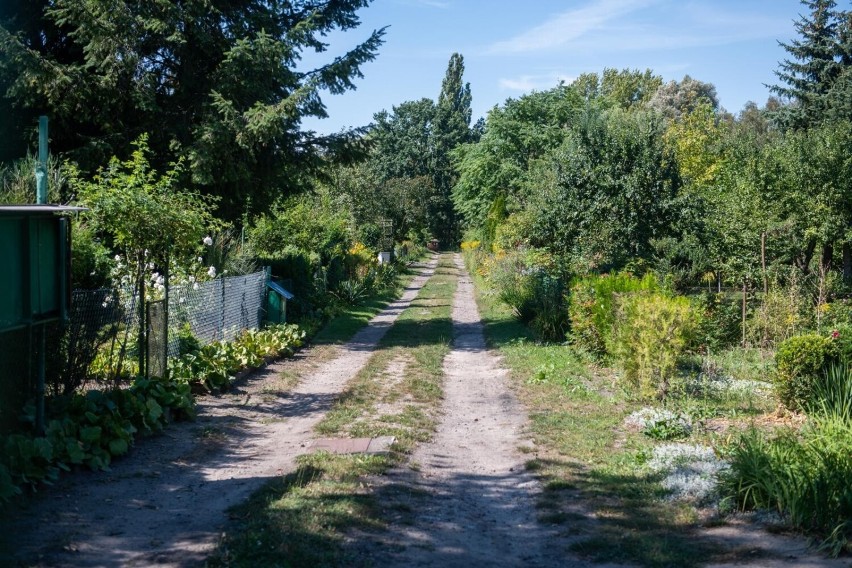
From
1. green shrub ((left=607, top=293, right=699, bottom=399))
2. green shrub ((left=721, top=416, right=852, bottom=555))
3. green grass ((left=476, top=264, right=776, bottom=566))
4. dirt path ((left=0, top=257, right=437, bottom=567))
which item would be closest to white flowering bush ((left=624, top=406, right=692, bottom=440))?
green grass ((left=476, top=264, right=776, bottom=566))

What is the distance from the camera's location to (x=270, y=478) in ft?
24.7

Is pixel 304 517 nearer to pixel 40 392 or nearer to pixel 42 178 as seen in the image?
pixel 40 392

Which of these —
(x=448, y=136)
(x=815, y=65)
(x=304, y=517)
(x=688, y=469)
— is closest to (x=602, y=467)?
(x=688, y=469)

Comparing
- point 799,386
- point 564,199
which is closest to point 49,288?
point 799,386

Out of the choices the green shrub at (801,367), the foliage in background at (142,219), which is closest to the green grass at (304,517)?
the foliage in background at (142,219)

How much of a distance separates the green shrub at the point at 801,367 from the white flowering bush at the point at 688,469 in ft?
7.53

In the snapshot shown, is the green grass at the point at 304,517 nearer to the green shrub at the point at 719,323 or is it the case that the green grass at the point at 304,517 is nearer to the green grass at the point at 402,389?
the green grass at the point at 402,389

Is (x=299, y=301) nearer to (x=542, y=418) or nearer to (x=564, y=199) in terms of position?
(x=564, y=199)

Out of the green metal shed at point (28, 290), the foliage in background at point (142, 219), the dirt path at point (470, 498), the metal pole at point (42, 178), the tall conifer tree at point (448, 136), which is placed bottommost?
the dirt path at point (470, 498)

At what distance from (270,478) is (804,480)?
4671 millimetres

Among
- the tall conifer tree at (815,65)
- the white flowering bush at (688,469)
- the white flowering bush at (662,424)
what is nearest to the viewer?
the white flowering bush at (688,469)

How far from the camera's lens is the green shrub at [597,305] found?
43.0 ft

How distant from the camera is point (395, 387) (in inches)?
510

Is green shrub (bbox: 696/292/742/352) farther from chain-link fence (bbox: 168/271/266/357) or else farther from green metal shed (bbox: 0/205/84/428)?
green metal shed (bbox: 0/205/84/428)
